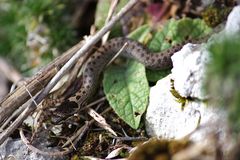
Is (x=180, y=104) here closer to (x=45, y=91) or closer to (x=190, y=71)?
(x=190, y=71)

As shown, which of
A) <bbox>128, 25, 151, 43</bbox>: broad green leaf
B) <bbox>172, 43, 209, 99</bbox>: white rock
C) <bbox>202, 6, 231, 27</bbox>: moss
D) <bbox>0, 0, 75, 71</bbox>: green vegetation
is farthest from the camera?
<bbox>0, 0, 75, 71</bbox>: green vegetation

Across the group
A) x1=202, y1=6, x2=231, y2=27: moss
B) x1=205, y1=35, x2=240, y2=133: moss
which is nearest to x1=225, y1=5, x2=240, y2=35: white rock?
x1=202, y1=6, x2=231, y2=27: moss

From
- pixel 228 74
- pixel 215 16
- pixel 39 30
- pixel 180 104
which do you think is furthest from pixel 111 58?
pixel 228 74

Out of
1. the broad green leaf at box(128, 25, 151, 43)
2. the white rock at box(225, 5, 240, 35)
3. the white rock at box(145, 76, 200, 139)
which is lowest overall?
the white rock at box(145, 76, 200, 139)

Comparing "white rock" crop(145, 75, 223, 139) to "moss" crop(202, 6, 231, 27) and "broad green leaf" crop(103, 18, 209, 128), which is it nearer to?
"broad green leaf" crop(103, 18, 209, 128)

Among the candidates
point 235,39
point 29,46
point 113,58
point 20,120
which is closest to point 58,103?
point 20,120

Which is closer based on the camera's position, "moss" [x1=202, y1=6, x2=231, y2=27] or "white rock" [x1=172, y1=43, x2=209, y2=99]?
"white rock" [x1=172, y1=43, x2=209, y2=99]

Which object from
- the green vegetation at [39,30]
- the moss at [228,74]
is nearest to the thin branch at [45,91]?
the green vegetation at [39,30]

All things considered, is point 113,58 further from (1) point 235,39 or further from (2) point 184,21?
(1) point 235,39
